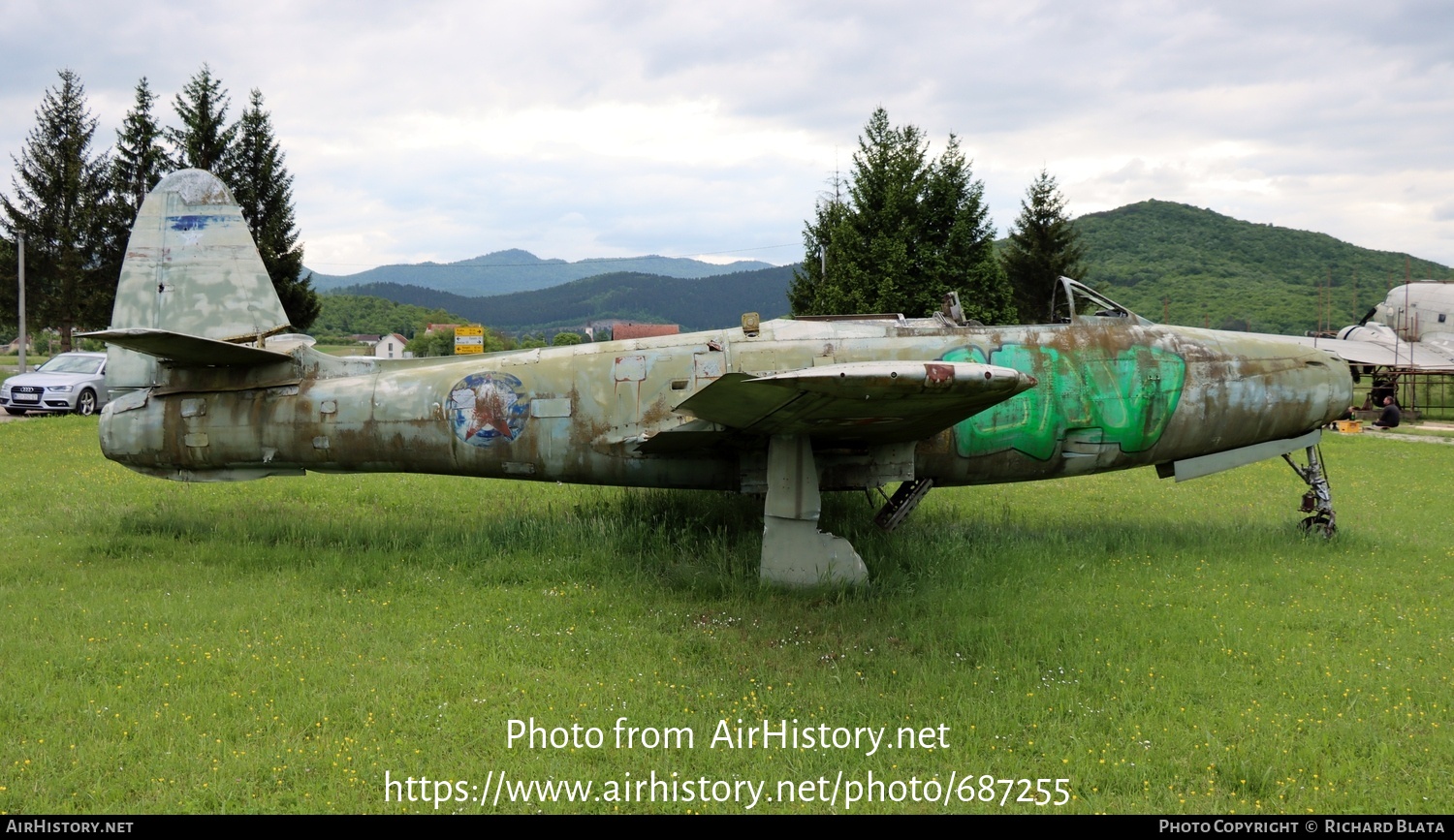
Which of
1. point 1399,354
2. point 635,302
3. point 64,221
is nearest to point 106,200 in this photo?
point 64,221

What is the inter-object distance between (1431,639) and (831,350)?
5.06 meters

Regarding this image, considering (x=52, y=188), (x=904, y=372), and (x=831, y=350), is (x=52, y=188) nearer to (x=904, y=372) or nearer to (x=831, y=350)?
(x=831, y=350)

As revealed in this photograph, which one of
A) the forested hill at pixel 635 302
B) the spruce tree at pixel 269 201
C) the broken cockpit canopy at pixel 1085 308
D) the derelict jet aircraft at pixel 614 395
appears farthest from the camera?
the forested hill at pixel 635 302

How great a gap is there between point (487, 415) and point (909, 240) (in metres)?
17.3

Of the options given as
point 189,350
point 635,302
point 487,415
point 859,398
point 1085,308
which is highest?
point 635,302

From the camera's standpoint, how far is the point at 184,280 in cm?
874

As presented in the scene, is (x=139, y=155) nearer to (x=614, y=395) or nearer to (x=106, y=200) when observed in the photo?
(x=106, y=200)

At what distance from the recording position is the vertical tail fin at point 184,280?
869 cm

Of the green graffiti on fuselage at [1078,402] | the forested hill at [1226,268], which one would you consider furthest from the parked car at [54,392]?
the forested hill at [1226,268]

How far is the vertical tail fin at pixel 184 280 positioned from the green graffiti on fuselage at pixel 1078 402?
6.98 meters

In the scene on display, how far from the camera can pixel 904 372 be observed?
5262 mm

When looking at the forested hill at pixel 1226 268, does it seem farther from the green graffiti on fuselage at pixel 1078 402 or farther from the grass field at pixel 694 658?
the grass field at pixel 694 658

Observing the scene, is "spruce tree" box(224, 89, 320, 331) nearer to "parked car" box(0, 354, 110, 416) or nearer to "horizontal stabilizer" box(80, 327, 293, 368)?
"parked car" box(0, 354, 110, 416)

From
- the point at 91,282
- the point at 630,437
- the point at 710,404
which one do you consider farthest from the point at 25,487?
the point at 91,282
